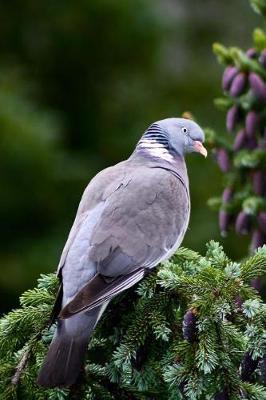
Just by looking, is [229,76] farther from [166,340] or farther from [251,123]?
[166,340]

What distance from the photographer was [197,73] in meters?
14.0

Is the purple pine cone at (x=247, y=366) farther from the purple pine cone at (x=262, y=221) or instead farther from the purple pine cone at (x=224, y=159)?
the purple pine cone at (x=224, y=159)

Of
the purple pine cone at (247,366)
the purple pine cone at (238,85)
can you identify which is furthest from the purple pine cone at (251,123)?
the purple pine cone at (247,366)

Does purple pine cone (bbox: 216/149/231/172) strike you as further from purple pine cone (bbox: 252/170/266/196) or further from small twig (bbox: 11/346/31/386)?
small twig (bbox: 11/346/31/386)

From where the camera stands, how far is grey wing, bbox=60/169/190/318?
432 centimetres

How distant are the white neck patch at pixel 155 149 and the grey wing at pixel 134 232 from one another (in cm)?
28

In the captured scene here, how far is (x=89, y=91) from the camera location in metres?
13.7

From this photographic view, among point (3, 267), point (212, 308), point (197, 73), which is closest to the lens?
point (212, 308)

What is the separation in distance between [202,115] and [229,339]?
31.5 ft

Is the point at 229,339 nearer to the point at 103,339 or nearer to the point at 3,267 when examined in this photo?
the point at 103,339

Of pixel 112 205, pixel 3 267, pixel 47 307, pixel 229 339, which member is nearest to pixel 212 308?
pixel 229 339

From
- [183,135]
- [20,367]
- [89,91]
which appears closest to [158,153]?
[183,135]

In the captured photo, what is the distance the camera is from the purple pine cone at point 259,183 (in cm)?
567

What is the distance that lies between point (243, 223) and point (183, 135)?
0.53 m
